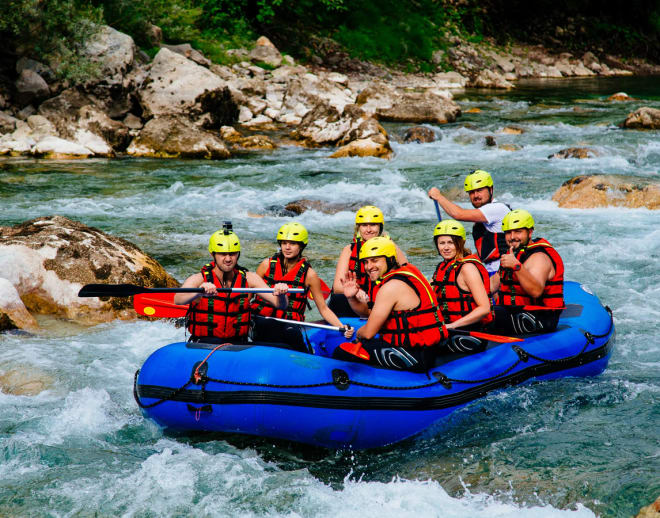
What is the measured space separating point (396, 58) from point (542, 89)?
6671 mm

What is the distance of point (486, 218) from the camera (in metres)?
6.08

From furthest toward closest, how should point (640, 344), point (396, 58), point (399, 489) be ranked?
point (396, 58)
point (640, 344)
point (399, 489)

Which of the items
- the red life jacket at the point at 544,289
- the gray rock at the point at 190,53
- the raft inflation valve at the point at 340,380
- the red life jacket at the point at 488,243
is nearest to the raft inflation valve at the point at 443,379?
the raft inflation valve at the point at 340,380

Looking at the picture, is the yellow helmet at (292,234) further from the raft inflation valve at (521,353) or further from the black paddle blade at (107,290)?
the raft inflation valve at (521,353)

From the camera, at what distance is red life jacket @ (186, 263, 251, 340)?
16.9 ft

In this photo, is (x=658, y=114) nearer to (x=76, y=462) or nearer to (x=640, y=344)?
(x=640, y=344)

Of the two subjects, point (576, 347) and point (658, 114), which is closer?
point (576, 347)

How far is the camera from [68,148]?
14781 mm

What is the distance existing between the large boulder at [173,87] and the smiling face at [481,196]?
12224 mm

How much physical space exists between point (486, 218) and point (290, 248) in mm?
1867

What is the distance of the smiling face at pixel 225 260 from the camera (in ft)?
16.8

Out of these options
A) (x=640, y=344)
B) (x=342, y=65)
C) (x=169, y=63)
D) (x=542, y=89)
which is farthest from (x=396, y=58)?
(x=640, y=344)

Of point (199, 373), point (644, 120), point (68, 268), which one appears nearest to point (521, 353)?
point (199, 373)

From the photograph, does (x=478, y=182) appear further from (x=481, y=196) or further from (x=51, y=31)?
(x=51, y=31)
